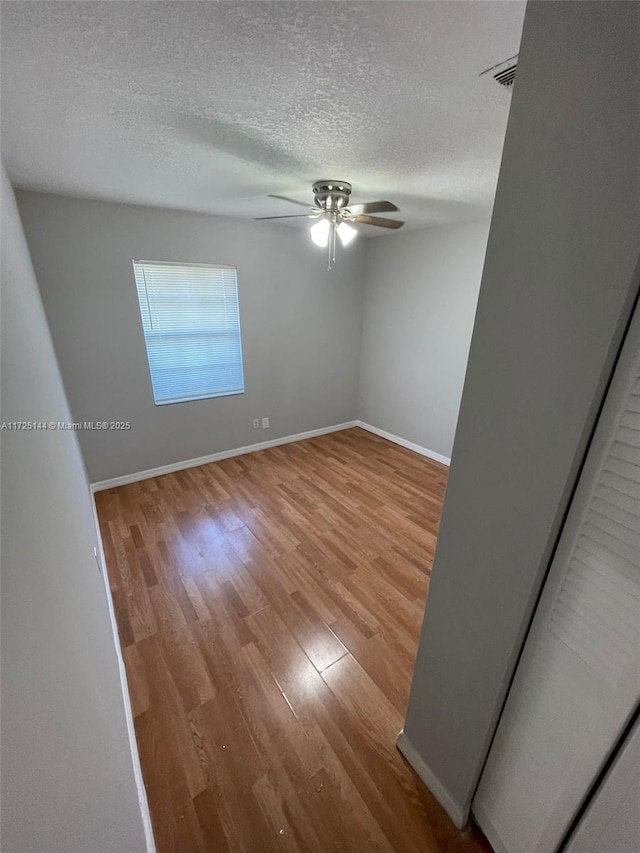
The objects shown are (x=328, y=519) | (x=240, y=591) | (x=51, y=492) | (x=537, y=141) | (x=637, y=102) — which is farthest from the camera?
(x=328, y=519)

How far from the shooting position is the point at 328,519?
262cm

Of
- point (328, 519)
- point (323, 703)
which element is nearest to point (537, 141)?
point (323, 703)

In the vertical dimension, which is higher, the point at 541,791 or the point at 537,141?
the point at 537,141

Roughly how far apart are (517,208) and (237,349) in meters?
3.05

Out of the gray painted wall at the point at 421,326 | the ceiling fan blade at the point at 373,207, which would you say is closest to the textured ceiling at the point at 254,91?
the ceiling fan blade at the point at 373,207

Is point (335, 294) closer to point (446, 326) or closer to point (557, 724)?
point (446, 326)

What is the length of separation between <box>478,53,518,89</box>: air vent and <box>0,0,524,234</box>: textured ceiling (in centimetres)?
3

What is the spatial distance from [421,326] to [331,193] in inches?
74.2

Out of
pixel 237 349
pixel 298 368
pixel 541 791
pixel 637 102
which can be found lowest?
pixel 541 791

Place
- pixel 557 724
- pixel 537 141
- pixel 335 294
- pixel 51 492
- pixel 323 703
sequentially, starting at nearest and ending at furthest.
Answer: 1. pixel 537 141
2. pixel 557 724
3. pixel 51 492
4. pixel 323 703
5. pixel 335 294

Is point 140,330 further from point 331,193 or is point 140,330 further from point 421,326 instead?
point 421,326

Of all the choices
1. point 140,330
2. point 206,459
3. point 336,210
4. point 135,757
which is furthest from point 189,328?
point 135,757

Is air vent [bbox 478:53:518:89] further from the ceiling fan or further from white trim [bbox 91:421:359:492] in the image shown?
white trim [bbox 91:421:359:492]

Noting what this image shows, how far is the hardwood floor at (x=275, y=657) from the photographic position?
110 centimetres
